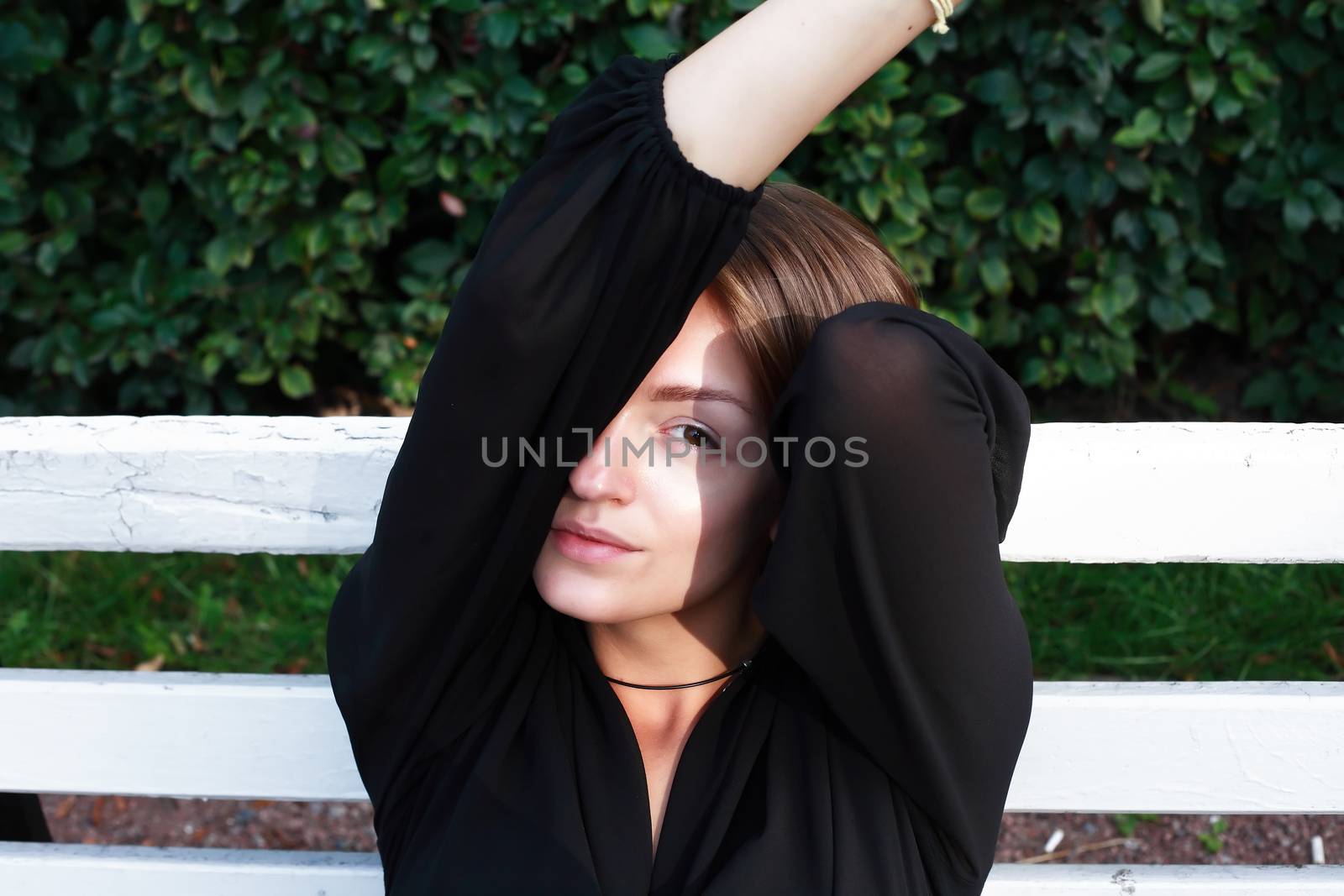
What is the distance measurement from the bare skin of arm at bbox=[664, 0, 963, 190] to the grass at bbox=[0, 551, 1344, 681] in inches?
68.0

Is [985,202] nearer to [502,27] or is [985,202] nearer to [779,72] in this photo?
[502,27]

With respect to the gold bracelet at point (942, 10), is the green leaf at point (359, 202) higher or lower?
lower

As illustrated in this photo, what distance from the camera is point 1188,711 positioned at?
1567mm

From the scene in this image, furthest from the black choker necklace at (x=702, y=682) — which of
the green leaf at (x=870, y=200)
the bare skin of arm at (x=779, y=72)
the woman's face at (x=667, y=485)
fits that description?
the green leaf at (x=870, y=200)

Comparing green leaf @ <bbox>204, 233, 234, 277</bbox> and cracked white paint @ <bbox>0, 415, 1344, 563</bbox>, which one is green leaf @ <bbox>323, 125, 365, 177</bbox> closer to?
green leaf @ <bbox>204, 233, 234, 277</bbox>

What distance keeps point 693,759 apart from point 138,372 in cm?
241

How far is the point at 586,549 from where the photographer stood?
4.22ft

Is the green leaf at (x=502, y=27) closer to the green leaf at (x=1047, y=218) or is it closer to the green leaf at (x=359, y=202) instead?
the green leaf at (x=359, y=202)

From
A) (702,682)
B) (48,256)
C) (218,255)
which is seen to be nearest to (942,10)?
(702,682)

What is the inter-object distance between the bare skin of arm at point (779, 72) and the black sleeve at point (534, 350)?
0.03 m

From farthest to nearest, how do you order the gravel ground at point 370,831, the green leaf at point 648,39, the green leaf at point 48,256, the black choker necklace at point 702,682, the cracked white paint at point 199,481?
the green leaf at point 48,256
the green leaf at point 648,39
the gravel ground at point 370,831
the cracked white paint at point 199,481
the black choker necklace at point 702,682

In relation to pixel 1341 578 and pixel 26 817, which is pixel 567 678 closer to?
pixel 26 817

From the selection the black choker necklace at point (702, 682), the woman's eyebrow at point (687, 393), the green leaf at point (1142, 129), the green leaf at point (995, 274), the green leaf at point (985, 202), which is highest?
the green leaf at point (1142, 129)

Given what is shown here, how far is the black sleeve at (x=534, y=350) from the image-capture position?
3.66 feet
